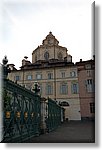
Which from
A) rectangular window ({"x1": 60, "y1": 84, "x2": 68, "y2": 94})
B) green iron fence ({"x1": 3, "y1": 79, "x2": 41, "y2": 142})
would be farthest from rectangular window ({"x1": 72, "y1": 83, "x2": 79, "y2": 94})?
green iron fence ({"x1": 3, "y1": 79, "x2": 41, "y2": 142})

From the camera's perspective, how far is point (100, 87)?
2408mm

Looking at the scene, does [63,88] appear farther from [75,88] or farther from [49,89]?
[49,89]

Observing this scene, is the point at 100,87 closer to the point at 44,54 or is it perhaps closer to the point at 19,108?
the point at 19,108

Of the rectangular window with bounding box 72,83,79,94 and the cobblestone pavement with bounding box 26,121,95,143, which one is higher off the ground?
the rectangular window with bounding box 72,83,79,94

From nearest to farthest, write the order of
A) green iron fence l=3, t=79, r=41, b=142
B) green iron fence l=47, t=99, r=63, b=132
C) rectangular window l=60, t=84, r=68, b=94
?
green iron fence l=3, t=79, r=41, b=142
green iron fence l=47, t=99, r=63, b=132
rectangular window l=60, t=84, r=68, b=94

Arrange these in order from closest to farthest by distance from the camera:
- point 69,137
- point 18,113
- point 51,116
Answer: point 18,113, point 69,137, point 51,116

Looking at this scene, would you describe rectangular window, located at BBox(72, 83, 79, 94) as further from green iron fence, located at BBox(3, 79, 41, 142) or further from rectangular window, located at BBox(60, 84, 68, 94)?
green iron fence, located at BBox(3, 79, 41, 142)

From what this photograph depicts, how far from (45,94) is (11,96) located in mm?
12188

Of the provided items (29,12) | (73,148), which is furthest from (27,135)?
(29,12)

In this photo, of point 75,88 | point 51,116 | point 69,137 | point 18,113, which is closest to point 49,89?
point 75,88

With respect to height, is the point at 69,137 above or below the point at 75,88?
below

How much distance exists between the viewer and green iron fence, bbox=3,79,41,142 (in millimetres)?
2465

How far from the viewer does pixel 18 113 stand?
2754 millimetres

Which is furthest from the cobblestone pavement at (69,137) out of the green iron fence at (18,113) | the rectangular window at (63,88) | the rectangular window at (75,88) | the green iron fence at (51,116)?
the rectangular window at (63,88)
